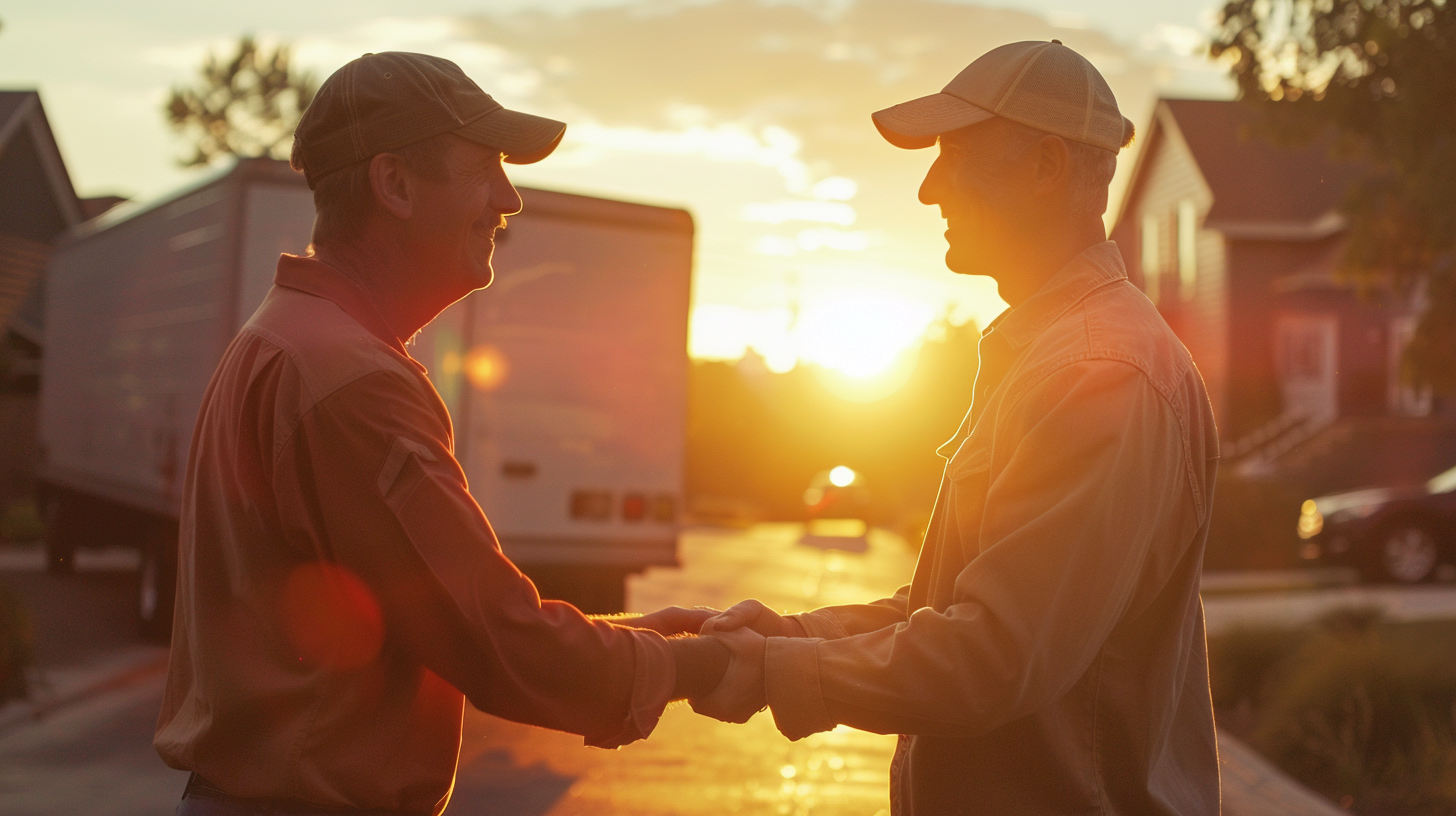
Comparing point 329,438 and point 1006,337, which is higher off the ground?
point 1006,337

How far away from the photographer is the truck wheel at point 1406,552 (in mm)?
17562

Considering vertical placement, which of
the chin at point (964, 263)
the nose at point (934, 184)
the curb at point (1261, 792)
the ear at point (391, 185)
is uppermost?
the nose at point (934, 184)

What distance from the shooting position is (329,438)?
7.02ft

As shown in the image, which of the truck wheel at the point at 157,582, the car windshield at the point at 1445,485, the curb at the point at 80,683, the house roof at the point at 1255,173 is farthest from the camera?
the house roof at the point at 1255,173

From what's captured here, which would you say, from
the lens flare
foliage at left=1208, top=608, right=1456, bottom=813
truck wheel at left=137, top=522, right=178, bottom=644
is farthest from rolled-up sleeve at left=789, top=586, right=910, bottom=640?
truck wheel at left=137, top=522, right=178, bottom=644

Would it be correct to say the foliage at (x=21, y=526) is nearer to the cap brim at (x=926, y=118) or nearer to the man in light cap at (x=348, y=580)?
the man in light cap at (x=348, y=580)

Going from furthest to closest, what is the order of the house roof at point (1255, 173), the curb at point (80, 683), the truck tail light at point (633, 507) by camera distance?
the house roof at point (1255, 173)
the truck tail light at point (633, 507)
the curb at point (80, 683)

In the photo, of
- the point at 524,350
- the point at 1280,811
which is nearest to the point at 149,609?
the point at 524,350

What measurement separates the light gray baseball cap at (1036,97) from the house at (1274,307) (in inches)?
1029

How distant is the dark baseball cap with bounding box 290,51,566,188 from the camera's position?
2422 millimetres

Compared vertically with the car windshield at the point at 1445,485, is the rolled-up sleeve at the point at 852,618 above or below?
below

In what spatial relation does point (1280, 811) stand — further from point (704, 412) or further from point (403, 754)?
point (704, 412)

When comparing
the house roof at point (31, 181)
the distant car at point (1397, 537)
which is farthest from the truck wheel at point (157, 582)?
the house roof at point (31, 181)

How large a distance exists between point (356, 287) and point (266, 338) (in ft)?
0.69
